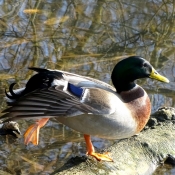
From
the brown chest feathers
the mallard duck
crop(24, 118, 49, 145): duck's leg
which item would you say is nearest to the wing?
the mallard duck

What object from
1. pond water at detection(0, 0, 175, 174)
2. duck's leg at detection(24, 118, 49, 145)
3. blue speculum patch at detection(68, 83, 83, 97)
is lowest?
pond water at detection(0, 0, 175, 174)

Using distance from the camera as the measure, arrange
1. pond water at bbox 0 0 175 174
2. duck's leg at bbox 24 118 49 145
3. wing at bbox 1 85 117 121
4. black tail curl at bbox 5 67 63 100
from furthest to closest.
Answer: pond water at bbox 0 0 175 174 → duck's leg at bbox 24 118 49 145 → black tail curl at bbox 5 67 63 100 → wing at bbox 1 85 117 121

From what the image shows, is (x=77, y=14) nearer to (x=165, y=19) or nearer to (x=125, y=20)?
(x=125, y=20)

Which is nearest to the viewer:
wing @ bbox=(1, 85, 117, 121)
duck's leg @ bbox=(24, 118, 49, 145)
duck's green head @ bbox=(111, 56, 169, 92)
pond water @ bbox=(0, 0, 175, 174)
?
wing @ bbox=(1, 85, 117, 121)

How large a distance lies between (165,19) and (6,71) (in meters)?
4.03

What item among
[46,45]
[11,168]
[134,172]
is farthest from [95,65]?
[134,172]

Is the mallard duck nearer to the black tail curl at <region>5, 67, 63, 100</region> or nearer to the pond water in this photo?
the black tail curl at <region>5, 67, 63, 100</region>

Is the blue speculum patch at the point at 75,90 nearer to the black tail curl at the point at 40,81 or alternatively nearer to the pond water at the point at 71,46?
the black tail curl at the point at 40,81

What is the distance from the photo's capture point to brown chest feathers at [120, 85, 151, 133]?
15.2ft

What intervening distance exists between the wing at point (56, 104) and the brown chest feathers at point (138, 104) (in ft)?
1.12

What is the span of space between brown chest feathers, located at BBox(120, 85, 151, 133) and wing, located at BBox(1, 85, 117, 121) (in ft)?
1.12

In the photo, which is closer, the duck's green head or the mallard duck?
the mallard duck

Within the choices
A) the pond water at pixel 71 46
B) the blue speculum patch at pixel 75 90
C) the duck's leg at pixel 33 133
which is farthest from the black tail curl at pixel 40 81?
the pond water at pixel 71 46

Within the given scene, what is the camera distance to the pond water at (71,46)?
566cm
